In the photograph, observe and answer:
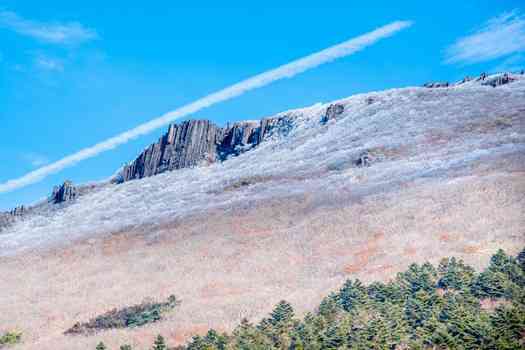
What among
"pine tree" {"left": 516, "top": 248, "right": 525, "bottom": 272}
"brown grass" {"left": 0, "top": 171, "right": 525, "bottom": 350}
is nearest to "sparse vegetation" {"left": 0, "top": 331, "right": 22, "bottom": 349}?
"brown grass" {"left": 0, "top": 171, "right": 525, "bottom": 350}

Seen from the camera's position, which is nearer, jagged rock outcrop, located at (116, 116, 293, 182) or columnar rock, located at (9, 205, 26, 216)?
jagged rock outcrop, located at (116, 116, 293, 182)

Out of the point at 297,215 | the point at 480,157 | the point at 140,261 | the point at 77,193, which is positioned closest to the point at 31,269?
the point at 140,261

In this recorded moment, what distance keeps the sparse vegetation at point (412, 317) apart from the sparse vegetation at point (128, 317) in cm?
456

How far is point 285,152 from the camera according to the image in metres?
75.6

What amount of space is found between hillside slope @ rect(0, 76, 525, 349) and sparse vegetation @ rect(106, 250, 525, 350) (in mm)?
1791

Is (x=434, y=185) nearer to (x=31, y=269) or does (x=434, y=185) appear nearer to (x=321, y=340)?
(x=321, y=340)

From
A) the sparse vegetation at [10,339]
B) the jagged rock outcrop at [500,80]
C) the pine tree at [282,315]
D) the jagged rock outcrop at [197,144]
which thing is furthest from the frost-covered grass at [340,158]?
the sparse vegetation at [10,339]

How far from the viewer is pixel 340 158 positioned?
5819 cm

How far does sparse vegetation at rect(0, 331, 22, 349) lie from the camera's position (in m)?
23.5

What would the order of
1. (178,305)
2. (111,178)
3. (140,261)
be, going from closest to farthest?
(178,305), (140,261), (111,178)

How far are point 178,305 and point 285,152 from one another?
170ft

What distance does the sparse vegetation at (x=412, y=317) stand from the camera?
1450cm

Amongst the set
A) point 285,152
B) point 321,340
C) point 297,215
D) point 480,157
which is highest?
point 285,152

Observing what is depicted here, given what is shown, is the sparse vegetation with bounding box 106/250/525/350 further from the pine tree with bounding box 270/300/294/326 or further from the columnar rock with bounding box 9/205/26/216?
the columnar rock with bounding box 9/205/26/216
